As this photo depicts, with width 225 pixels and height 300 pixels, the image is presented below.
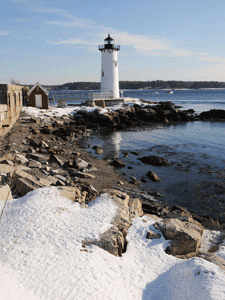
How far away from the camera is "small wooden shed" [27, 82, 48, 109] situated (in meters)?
37.4

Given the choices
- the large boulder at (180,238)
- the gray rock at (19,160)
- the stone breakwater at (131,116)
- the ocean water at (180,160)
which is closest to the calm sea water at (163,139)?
the ocean water at (180,160)

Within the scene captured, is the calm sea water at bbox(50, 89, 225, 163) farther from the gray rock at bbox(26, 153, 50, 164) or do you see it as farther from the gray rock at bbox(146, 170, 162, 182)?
the gray rock at bbox(146, 170, 162, 182)

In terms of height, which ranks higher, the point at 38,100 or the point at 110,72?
the point at 110,72

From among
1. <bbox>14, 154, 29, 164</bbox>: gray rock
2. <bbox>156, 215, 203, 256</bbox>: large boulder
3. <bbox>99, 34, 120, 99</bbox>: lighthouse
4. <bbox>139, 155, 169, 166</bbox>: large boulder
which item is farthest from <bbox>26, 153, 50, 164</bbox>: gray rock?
<bbox>99, 34, 120, 99</bbox>: lighthouse

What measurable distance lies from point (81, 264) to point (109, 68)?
140 feet

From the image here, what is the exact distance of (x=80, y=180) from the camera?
13.9 meters

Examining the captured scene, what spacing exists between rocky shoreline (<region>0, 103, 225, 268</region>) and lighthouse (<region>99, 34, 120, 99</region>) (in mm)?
14550

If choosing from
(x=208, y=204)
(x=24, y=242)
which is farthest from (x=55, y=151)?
(x=24, y=242)

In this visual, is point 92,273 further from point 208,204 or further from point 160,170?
point 160,170

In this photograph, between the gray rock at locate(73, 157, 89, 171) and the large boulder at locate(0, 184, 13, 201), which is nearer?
the large boulder at locate(0, 184, 13, 201)

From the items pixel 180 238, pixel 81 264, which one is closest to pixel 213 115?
pixel 180 238

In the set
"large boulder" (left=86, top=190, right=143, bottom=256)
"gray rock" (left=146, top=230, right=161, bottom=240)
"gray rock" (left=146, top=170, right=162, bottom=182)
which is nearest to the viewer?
"large boulder" (left=86, top=190, right=143, bottom=256)

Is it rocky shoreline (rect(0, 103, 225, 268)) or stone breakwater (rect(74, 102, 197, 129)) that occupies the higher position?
stone breakwater (rect(74, 102, 197, 129))

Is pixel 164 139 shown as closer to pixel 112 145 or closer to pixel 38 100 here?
pixel 112 145
